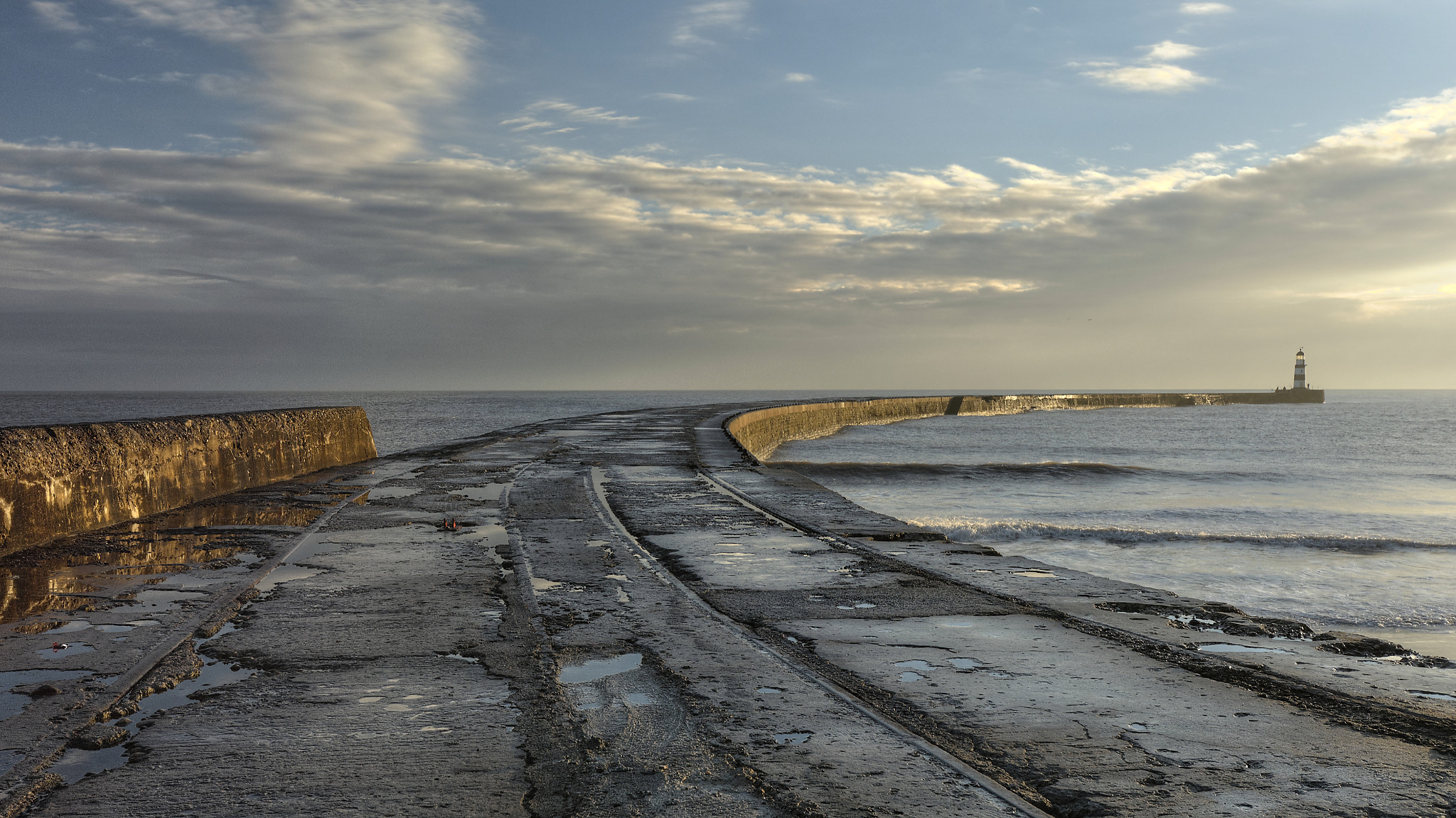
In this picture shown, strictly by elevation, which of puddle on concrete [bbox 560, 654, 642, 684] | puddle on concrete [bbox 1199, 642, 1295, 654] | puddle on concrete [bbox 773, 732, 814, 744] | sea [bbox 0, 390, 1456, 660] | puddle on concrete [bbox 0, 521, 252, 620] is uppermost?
puddle on concrete [bbox 0, 521, 252, 620]

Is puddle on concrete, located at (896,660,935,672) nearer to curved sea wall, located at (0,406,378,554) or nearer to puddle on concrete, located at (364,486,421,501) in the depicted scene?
curved sea wall, located at (0,406,378,554)

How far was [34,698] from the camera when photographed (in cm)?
347

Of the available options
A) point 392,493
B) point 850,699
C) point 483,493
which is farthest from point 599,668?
point 392,493

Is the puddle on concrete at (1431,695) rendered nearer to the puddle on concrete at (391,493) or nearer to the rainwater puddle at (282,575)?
the rainwater puddle at (282,575)

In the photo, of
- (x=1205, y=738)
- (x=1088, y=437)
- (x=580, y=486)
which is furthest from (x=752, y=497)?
(x=1088, y=437)

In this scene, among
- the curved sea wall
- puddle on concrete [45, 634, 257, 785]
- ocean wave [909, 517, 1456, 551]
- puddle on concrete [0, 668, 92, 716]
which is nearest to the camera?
puddle on concrete [45, 634, 257, 785]

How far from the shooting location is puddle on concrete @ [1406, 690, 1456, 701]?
377cm

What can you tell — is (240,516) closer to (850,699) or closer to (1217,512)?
(850,699)

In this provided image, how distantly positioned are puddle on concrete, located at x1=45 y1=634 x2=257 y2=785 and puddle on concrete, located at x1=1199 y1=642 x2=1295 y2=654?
172 inches

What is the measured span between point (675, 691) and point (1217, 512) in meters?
14.6

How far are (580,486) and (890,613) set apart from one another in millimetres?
6703

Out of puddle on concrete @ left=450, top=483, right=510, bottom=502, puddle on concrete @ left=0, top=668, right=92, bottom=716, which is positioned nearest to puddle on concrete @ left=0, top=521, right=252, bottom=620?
puddle on concrete @ left=0, top=668, right=92, bottom=716

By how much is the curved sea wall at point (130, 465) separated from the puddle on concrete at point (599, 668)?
15.8 feet

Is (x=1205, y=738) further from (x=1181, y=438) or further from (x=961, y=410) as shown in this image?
(x=961, y=410)
